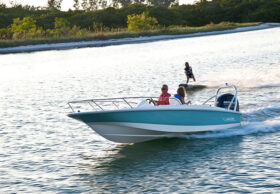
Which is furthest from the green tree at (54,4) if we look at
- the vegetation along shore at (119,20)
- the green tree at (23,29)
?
the green tree at (23,29)

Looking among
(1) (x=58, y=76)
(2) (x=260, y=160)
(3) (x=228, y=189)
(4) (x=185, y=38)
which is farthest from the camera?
(4) (x=185, y=38)

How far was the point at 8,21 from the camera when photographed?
9431 centimetres

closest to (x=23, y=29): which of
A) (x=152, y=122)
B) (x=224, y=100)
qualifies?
(x=224, y=100)

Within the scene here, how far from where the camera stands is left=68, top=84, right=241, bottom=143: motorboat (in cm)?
1252

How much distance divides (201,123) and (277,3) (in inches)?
4450

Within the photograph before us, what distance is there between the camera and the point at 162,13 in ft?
358

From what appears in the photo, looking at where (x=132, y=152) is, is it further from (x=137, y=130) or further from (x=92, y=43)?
(x=92, y=43)

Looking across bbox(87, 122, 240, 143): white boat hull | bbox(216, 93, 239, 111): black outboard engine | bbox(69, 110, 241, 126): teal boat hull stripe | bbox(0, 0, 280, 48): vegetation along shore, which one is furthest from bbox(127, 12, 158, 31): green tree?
bbox(87, 122, 240, 143): white boat hull

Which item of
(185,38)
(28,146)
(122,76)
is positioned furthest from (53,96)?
(185,38)

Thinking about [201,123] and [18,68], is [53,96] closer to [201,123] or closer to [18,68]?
[201,123]

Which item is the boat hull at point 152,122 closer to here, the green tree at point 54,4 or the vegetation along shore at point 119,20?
the vegetation along shore at point 119,20

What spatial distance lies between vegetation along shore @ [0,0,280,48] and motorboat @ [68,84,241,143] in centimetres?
4842

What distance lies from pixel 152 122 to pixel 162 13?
322 feet

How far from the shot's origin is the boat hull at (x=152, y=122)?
1255 centimetres
